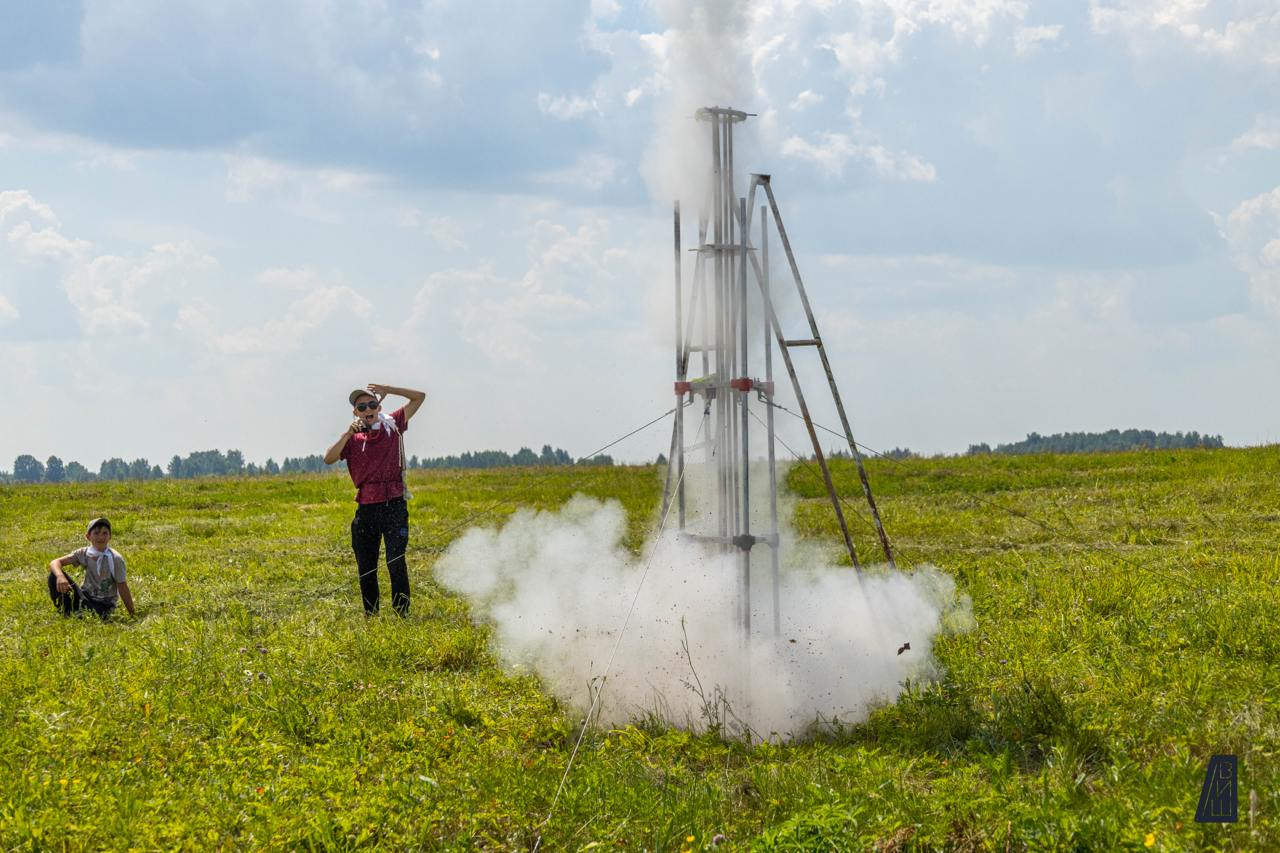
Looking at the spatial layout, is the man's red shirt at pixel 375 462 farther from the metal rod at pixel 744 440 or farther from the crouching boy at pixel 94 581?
the metal rod at pixel 744 440

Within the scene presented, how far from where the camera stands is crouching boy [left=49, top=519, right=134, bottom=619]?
11398 millimetres

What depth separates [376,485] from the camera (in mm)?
10664

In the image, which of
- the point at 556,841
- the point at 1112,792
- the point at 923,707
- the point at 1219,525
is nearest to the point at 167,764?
the point at 556,841

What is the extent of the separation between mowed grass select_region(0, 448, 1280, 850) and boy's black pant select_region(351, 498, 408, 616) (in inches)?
11.2

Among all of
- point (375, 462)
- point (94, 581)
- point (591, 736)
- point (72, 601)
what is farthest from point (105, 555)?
point (591, 736)

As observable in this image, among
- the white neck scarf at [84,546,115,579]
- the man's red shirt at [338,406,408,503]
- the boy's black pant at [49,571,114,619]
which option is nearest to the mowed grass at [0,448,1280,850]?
the boy's black pant at [49,571,114,619]

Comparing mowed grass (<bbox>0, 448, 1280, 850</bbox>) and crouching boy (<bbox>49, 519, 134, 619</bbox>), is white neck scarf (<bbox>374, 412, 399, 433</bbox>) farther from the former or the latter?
Result: crouching boy (<bbox>49, 519, 134, 619</bbox>)

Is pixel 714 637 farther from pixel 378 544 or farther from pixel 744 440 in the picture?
pixel 378 544

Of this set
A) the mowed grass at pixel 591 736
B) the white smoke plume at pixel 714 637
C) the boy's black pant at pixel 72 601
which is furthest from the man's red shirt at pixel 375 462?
the boy's black pant at pixel 72 601

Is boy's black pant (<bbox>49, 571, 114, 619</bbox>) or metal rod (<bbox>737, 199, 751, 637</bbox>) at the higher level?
metal rod (<bbox>737, 199, 751, 637</bbox>)

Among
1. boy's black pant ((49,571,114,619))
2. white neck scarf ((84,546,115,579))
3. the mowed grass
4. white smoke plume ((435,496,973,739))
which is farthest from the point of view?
white neck scarf ((84,546,115,579))

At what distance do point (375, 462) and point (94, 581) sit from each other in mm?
3325

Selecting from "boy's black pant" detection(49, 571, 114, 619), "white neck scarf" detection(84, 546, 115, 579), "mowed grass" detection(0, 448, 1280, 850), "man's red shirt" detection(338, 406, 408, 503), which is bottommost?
"mowed grass" detection(0, 448, 1280, 850)

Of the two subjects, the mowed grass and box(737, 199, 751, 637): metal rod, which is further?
box(737, 199, 751, 637): metal rod
